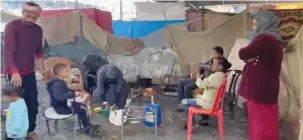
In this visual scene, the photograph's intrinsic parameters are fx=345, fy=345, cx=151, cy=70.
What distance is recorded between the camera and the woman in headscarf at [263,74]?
277 cm

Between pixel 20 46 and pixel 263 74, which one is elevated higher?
pixel 20 46

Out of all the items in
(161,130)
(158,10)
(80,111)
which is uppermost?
(158,10)

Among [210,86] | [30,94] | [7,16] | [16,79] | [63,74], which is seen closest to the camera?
[16,79]

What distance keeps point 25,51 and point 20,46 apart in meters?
0.06

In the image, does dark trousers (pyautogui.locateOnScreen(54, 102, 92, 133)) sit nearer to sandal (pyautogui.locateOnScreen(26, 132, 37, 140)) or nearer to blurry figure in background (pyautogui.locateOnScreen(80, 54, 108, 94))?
sandal (pyautogui.locateOnScreen(26, 132, 37, 140))

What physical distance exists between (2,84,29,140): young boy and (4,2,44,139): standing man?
0.10m

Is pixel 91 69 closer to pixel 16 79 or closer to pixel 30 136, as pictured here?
pixel 30 136

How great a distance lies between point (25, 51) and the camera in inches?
126

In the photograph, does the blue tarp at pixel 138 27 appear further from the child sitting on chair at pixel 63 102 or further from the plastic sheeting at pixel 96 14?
the child sitting on chair at pixel 63 102

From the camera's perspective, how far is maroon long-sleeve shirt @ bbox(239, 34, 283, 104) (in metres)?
2.75

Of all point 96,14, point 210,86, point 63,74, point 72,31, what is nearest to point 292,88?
point 210,86

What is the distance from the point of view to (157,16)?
28.0ft

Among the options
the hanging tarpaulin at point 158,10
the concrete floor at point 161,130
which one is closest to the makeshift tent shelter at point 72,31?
the concrete floor at point 161,130

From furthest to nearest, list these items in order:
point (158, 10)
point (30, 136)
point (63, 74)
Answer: point (158, 10), point (63, 74), point (30, 136)
